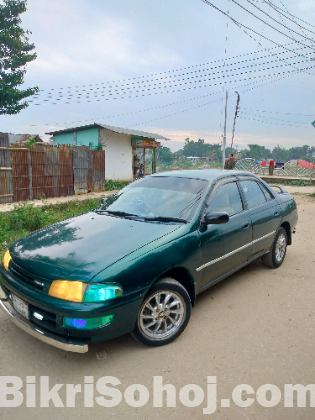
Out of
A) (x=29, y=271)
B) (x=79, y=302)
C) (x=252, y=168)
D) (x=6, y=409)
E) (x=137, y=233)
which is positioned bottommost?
(x=6, y=409)

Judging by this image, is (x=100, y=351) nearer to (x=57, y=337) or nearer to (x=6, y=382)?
(x=57, y=337)

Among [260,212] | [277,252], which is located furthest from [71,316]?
[277,252]

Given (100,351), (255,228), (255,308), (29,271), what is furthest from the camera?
(255,228)

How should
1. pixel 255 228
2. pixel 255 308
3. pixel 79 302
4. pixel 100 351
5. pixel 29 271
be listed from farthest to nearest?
pixel 255 228, pixel 255 308, pixel 100 351, pixel 29 271, pixel 79 302

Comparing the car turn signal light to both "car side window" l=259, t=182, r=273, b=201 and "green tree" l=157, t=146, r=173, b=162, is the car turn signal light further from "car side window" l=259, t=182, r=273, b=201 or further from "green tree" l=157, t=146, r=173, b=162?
"green tree" l=157, t=146, r=173, b=162

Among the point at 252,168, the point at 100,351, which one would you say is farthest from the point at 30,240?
the point at 252,168

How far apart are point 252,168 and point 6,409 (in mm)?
27670

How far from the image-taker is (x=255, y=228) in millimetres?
3879

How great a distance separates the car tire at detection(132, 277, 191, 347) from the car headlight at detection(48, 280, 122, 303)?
41cm

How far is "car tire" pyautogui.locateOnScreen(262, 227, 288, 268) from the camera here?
14.8ft

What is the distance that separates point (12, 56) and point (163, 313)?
2012cm

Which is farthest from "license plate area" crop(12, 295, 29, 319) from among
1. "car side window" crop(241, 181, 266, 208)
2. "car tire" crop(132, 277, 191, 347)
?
"car side window" crop(241, 181, 266, 208)

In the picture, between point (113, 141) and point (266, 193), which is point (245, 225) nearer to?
point (266, 193)

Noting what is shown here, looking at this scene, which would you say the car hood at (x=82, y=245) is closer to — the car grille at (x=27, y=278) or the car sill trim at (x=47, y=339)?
the car grille at (x=27, y=278)
